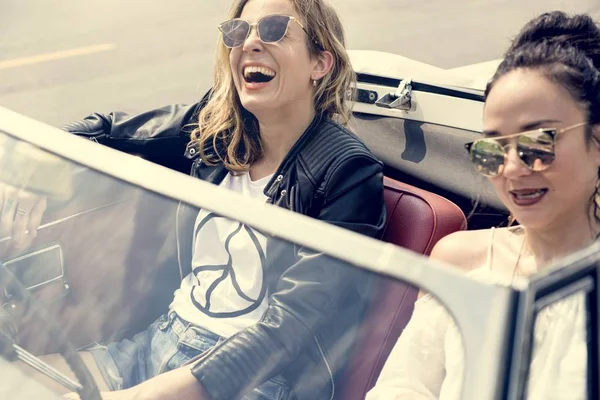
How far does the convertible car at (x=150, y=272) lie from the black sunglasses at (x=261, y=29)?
0.52 m

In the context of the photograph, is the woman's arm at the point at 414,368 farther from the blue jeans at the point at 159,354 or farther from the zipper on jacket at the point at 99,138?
the zipper on jacket at the point at 99,138

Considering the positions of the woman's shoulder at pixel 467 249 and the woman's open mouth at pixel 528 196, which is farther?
the woman's shoulder at pixel 467 249

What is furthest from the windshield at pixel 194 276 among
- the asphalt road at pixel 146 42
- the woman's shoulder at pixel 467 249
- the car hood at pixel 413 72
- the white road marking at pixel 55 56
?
the white road marking at pixel 55 56

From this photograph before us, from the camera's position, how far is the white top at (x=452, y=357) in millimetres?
962

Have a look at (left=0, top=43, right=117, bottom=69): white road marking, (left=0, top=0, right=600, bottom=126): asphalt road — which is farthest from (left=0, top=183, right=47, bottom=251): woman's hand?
(left=0, top=43, right=117, bottom=69): white road marking

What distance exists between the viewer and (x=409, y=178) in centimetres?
245

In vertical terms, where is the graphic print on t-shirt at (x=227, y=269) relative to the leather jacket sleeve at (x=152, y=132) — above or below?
below

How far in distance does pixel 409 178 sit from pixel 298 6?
25.4 inches

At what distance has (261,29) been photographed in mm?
2076

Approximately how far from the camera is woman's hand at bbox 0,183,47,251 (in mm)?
1554

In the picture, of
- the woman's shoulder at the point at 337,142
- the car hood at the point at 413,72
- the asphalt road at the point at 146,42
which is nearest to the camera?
the woman's shoulder at the point at 337,142

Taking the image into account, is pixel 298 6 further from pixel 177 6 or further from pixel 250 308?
pixel 177 6

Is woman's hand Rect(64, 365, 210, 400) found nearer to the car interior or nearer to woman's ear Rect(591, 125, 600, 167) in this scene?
the car interior

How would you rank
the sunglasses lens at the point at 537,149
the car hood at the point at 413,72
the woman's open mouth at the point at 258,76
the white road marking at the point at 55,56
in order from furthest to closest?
the white road marking at the point at 55,56 < the car hood at the point at 413,72 < the woman's open mouth at the point at 258,76 < the sunglasses lens at the point at 537,149
